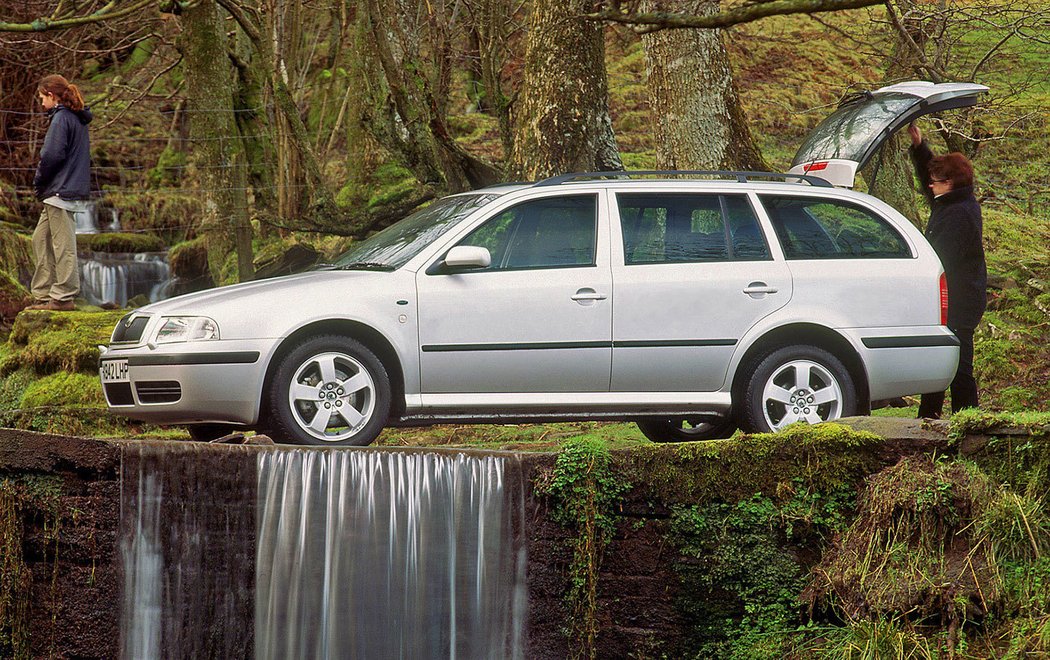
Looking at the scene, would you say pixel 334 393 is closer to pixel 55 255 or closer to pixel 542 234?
pixel 542 234

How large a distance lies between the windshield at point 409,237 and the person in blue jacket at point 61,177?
3.58 m

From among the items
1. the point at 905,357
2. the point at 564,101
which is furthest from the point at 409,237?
the point at 564,101

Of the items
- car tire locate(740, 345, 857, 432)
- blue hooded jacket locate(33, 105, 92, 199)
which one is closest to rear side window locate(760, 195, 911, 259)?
car tire locate(740, 345, 857, 432)

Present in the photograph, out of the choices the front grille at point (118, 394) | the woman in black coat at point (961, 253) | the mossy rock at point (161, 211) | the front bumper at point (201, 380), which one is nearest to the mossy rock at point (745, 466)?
the woman in black coat at point (961, 253)

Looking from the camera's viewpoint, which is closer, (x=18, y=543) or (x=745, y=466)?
(x=18, y=543)

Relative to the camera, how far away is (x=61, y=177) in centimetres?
1095

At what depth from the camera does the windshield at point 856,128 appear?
902 centimetres

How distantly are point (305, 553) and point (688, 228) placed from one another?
3.24 meters

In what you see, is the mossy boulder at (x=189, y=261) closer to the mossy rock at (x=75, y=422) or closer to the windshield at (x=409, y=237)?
the mossy rock at (x=75, y=422)

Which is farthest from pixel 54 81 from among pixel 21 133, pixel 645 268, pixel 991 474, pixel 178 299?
pixel 21 133

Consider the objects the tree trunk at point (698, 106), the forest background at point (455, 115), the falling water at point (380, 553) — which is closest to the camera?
the falling water at point (380, 553)

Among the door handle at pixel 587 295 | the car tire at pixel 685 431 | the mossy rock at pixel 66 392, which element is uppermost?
the door handle at pixel 587 295

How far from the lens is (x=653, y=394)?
8.10 meters

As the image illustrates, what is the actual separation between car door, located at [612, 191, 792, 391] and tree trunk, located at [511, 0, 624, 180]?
9.72ft
